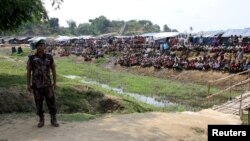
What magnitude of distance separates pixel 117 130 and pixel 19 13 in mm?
10740

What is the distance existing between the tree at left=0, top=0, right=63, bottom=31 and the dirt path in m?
7.46

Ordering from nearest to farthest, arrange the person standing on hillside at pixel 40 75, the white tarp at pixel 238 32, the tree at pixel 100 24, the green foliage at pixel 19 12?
1. the person standing on hillside at pixel 40 75
2. the green foliage at pixel 19 12
3. the white tarp at pixel 238 32
4. the tree at pixel 100 24

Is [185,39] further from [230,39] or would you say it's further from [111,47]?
[111,47]

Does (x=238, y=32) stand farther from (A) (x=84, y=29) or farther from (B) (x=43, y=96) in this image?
(A) (x=84, y=29)

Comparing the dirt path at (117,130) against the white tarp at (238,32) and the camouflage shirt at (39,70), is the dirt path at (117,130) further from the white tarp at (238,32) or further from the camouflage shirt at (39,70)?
the white tarp at (238,32)

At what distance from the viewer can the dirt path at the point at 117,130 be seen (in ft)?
30.7

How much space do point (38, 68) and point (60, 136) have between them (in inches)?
66.2

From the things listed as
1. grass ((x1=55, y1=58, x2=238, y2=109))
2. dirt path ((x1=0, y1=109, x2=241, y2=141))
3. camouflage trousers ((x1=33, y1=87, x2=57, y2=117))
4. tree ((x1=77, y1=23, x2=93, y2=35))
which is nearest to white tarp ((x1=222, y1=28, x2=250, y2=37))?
grass ((x1=55, y1=58, x2=238, y2=109))

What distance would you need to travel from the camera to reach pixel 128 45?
164 feet

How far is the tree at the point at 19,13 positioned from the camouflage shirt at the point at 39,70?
308 inches

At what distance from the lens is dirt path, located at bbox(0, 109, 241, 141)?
9359 millimetres

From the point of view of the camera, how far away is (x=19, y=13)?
19.0m

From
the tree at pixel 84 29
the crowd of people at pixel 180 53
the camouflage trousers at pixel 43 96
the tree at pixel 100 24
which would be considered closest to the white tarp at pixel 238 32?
the crowd of people at pixel 180 53

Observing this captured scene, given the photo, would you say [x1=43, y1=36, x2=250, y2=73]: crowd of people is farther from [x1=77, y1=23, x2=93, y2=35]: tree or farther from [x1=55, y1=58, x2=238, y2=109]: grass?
[x1=77, y1=23, x2=93, y2=35]: tree
